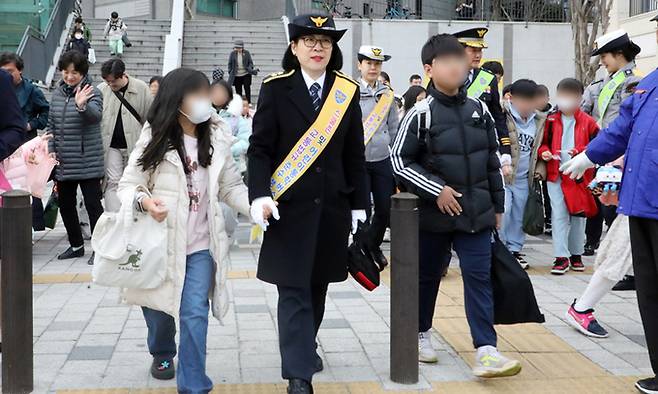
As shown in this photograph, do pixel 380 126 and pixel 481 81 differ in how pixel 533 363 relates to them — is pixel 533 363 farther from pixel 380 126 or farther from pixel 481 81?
pixel 380 126

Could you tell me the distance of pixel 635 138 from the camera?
14.6 feet

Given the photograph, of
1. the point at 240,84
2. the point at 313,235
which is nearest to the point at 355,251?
the point at 313,235

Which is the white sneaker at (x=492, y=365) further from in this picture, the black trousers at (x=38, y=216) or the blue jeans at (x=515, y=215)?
the black trousers at (x=38, y=216)

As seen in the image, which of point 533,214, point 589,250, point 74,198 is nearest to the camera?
point 533,214

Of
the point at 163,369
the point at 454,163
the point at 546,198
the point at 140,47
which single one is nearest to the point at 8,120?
the point at 163,369

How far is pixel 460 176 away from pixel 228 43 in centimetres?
2066

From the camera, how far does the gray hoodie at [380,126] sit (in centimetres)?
785

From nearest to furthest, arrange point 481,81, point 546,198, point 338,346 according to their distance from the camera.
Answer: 1. point 338,346
2. point 481,81
3. point 546,198

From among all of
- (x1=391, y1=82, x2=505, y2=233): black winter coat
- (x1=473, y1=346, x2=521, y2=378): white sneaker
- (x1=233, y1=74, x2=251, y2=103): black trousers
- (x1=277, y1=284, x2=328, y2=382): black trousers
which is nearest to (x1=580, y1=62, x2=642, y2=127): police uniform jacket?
(x1=391, y1=82, x2=505, y2=233): black winter coat

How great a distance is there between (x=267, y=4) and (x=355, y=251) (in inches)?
1329

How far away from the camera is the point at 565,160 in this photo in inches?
314

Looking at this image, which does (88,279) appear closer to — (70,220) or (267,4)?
(70,220)

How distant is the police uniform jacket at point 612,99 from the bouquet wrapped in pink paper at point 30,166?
487 centimetres

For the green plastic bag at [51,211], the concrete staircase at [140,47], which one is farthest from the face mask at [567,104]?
the concrete staircase at [140,47]
